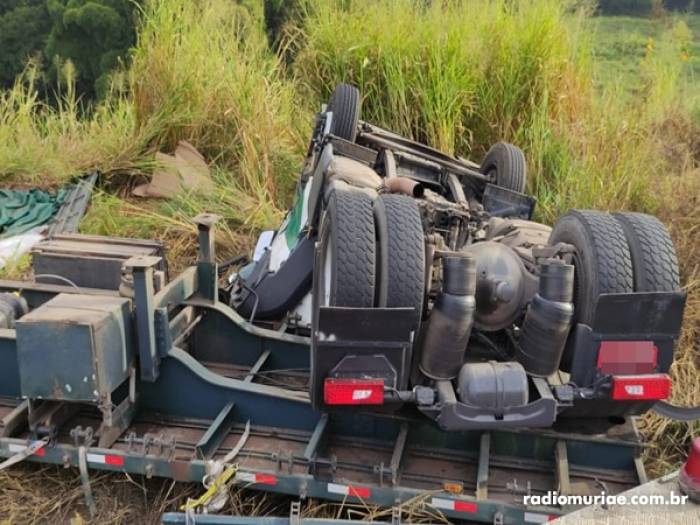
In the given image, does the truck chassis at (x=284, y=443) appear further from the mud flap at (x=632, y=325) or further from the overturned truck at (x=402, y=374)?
the mud flap at (x=632, y=325)

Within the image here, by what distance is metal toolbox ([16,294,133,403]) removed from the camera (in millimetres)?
2889

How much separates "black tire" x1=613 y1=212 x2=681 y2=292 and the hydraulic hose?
56cm

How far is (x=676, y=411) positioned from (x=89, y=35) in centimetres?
2422

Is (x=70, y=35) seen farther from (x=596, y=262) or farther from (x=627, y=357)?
(x=627, y=357)

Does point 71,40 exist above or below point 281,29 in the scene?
below

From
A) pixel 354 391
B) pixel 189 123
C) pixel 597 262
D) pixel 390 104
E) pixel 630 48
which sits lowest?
pixel 354 391

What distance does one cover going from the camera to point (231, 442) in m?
3.27

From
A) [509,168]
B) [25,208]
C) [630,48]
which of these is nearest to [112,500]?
[509,168]

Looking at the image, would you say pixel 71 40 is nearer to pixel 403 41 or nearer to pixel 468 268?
pixel 403 41

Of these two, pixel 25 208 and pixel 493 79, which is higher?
pixel 493 79

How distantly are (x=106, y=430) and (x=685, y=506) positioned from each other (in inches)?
93.7

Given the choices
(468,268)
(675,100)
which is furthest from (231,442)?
(675,100)

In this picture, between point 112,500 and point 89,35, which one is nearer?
Result: point 112,500

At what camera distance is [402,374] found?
9.61ft
